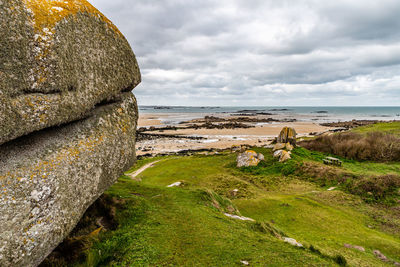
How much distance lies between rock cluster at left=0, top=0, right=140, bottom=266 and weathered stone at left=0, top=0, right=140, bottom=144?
0.02 metres

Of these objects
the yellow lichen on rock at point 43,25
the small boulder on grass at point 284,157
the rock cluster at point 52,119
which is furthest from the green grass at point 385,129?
the yellow lichen on rock at point 43,25

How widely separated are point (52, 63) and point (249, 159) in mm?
27667

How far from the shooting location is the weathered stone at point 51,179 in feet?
16.1

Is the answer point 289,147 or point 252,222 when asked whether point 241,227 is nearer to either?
point 252,222

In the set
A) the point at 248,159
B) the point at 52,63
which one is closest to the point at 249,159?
the point at 248,159

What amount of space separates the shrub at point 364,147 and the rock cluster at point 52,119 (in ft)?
114

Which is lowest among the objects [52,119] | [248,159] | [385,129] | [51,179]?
[248,159]

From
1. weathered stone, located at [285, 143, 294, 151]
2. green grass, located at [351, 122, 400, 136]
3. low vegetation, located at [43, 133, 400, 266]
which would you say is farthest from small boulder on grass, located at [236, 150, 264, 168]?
green grass, located at [351, 122, 400, 136]

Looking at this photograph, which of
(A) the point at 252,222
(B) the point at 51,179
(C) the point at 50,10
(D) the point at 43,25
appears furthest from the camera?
(A) the point at 252,222

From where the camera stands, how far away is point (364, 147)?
31062 millimetres

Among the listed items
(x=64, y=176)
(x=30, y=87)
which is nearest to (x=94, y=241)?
(x=64, y=176)

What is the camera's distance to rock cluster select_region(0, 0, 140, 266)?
499 cm

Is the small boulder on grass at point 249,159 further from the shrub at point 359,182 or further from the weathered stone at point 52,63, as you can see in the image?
the weathered stone at point 52,63

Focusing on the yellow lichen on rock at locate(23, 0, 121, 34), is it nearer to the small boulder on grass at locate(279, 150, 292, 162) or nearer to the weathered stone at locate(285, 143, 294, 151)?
the small boulder on grass at locate(279, 150, 292, 162)
